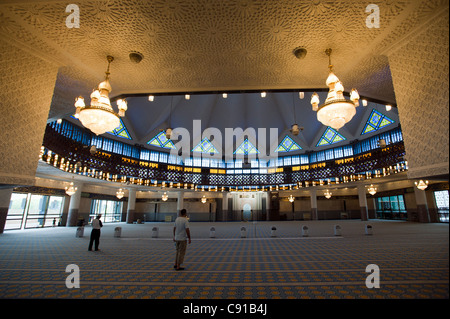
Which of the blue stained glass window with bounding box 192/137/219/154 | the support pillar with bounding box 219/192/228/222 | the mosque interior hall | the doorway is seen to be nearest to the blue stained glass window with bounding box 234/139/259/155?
the blue stained glass window with bounding box 192/137/219/154

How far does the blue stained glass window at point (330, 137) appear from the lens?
70.3 ft

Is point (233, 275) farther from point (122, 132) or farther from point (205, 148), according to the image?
point (205, 148)

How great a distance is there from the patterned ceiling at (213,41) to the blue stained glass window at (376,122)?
1431 centimetres

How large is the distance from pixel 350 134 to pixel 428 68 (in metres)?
19.5

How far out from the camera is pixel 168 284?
326cm

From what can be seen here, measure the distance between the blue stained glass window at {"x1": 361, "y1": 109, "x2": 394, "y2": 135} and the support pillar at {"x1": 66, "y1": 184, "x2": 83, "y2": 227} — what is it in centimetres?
2438

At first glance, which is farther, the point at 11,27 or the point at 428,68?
the point at 11,27

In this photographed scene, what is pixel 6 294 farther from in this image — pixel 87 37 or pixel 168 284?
pixel 87 37

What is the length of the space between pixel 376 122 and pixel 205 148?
16551mm

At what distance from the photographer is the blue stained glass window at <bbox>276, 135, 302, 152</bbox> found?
24.4 meters

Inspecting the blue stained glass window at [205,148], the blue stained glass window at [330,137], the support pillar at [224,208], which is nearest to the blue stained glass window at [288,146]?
A: the blue stained glass window at [330,137]

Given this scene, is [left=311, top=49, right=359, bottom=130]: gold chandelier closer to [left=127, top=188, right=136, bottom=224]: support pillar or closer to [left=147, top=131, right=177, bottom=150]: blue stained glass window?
[left=147, top=131, right=177, bottom=150]: blue stained glass window
